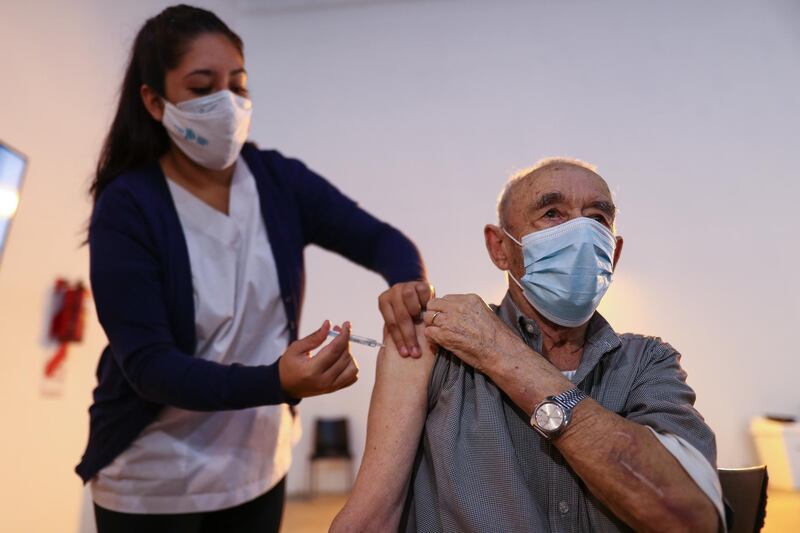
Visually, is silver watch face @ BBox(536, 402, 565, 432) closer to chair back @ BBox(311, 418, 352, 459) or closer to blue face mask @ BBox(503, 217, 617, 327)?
blue face mask @ BBox(503, 217, 617, 327)

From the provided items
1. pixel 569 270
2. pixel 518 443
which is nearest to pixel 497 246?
pixel 569 270

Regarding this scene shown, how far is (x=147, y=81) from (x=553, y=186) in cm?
97

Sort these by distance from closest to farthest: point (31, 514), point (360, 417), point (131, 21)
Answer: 1. point (31, 514)
2. point (131, 21)
3. point (360, 417)

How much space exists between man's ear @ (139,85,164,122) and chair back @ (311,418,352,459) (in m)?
4.27

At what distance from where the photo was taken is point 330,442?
5336 mm

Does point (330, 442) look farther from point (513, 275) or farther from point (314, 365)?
point (314, 365)

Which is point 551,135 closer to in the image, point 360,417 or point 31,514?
point 360,417

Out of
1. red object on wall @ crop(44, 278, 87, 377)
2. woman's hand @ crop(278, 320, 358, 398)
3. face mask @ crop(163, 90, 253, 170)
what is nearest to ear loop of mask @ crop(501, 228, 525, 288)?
woman's hand @ crop(278, 320, 358, 398)

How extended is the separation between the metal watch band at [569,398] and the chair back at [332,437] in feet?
14.9

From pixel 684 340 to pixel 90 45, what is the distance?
4.91 m

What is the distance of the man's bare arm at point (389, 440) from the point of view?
1107mm

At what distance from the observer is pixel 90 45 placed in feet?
12.0

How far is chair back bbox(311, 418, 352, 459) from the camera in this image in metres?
5.30

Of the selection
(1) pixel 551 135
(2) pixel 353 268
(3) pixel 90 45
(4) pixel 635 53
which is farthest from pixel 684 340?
(3) pixel 90 45
